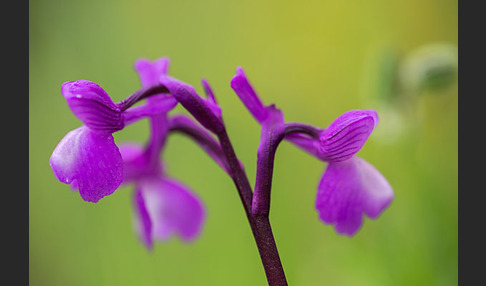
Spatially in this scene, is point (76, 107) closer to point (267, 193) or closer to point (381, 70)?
point (267, 193)

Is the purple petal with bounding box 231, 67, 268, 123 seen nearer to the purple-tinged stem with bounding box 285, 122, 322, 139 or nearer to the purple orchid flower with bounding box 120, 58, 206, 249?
the purple-tinged stem with bounding box 285, 122, 322, 139

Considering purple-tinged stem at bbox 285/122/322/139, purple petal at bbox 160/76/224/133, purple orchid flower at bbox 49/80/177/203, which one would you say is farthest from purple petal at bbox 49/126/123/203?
purple-tinged stem at bbox 285/122/322/139

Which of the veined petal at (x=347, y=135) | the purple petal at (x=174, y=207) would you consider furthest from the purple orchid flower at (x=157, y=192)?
the veined petal at (x=347, y=135)

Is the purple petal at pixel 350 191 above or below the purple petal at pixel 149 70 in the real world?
below

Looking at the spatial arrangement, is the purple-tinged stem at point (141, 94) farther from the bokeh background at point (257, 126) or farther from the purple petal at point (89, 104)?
the bokeh background at point (257, 126)

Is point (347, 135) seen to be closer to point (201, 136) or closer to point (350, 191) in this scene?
point (350, 191)

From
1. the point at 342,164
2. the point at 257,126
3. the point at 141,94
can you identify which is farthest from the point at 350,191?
the point at 257,126
